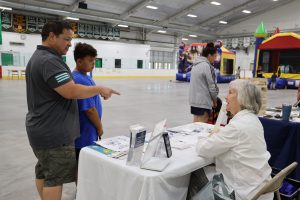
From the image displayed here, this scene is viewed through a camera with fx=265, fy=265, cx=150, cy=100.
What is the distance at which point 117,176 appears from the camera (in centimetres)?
143

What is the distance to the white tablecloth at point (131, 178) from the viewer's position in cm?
131

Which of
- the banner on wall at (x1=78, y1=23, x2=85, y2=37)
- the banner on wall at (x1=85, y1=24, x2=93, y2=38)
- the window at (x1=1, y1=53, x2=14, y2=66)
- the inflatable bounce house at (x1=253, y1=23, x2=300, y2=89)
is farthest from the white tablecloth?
the banner on wall at (x1=85, y1=24, x2=93, y2=38)

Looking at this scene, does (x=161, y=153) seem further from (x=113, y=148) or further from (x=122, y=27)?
(x=122, y=27)

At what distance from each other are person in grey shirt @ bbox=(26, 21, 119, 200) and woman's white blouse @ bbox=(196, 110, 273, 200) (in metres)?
0.74

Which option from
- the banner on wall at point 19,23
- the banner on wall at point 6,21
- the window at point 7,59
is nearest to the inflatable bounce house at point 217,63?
the banner on wall at point 19,23

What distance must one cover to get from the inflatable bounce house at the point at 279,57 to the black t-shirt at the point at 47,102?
47.3 feet

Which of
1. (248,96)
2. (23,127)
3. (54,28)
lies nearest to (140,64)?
(23,127)

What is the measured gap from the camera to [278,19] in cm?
2261

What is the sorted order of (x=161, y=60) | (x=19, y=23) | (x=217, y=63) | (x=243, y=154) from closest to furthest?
(x=243, y=154)
(x=19, y=23)
(x=217, y=63)
(x=161, y=60)

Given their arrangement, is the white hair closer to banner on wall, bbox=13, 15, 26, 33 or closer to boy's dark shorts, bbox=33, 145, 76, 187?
boy's dark shorts, bbox=33, 145, 76, 187

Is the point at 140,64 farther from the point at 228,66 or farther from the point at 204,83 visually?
the point at 204,83

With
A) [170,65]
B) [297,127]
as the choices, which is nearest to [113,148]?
[297,127]

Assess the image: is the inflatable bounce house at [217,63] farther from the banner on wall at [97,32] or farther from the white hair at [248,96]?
the white hair at [248,96]

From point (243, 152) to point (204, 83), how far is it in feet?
6.04
